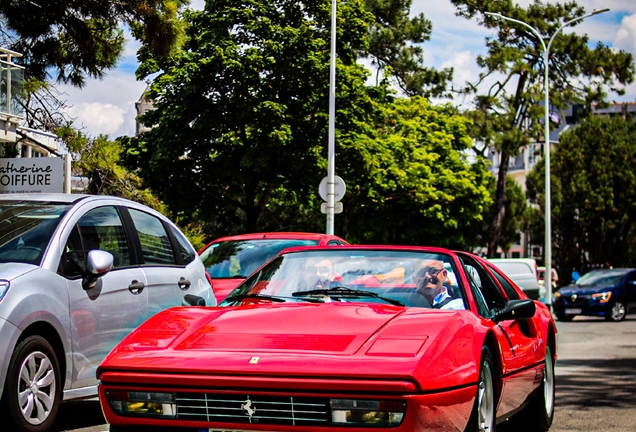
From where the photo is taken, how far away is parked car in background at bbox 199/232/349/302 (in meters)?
13.0

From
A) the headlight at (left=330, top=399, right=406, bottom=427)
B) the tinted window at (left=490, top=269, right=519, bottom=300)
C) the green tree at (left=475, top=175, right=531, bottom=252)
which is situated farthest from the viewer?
the green tree at (left=475, top=175, right=531, bottom=252)

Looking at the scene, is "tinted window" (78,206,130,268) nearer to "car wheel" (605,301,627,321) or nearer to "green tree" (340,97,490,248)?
"car wheel" (605,301,627,321)

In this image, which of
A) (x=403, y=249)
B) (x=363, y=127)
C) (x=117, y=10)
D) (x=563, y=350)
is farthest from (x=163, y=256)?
(x=363, y=127)

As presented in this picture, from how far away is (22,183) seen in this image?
54.1 feet

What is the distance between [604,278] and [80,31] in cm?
2120

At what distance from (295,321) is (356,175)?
2918cm

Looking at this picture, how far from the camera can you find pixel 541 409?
7848 mm

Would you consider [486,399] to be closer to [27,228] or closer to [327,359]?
[327,359]

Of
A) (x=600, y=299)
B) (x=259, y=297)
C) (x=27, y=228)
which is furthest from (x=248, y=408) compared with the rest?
(x=600, y=299)

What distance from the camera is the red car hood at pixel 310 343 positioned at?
182 inches

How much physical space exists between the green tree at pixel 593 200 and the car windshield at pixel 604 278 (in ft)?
68.6

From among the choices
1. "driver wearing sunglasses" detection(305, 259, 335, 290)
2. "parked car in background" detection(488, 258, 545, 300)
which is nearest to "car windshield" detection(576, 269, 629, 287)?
"parked car in background" detection(488, 258, 545, 300)

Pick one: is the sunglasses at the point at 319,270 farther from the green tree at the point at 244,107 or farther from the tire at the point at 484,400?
the green tree at the point at 244,107

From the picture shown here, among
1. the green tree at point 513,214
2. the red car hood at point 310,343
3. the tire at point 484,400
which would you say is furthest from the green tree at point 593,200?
the red car hood at point 310,343
